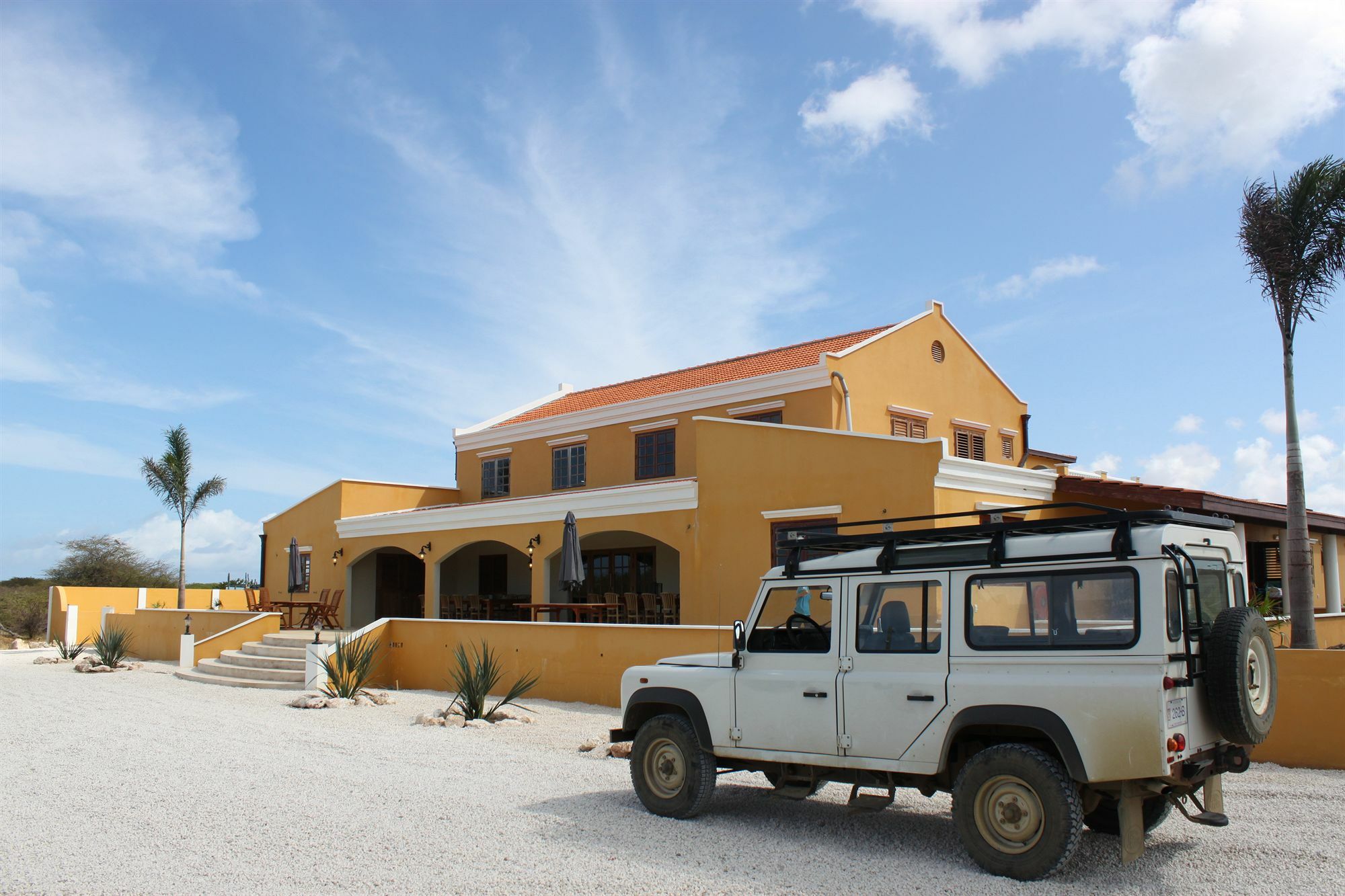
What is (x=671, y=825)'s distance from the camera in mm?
7477

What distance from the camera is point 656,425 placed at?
75.2 feet

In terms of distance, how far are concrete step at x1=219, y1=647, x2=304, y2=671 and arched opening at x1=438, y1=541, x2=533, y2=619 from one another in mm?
4979

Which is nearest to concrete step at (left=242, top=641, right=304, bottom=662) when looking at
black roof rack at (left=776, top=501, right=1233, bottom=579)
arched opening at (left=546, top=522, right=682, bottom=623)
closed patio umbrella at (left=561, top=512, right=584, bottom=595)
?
arched opening at (left=546, top=522, right=682, bottom=623)

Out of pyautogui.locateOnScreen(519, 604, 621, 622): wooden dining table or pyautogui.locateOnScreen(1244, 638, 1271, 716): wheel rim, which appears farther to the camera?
pyautogui.locateOnScreen(519, 604, 621, 622): wooden dining table

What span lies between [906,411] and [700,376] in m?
5.83

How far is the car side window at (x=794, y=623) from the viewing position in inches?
282

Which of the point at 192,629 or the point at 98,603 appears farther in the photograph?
the point at 98,603

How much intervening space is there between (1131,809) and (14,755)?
11485 millimetres

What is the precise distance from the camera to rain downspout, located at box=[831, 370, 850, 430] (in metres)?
19.9

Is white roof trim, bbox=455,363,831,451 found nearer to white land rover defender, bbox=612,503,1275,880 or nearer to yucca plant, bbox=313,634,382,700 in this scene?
yucca plant, bbox=313,634,382,700

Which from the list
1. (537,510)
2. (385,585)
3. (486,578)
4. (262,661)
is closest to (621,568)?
(537,510)

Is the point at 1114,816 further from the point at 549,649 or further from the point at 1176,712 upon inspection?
the point at 549,649

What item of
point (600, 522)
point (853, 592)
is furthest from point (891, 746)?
point (600, 522)

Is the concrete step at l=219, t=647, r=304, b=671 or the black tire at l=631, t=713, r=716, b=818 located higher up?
the black tire at l=631, t=713, r=716, b=818
